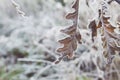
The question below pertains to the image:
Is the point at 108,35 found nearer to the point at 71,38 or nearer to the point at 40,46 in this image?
the point at 71,38

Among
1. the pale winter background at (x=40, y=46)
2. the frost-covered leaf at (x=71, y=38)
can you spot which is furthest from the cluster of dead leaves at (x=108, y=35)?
the pale winter background at (x=40, y=46)

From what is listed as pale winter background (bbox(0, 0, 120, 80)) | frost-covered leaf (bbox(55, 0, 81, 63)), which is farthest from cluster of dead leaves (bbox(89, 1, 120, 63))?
pale winter background (bbox(0, 0, 120, 80))

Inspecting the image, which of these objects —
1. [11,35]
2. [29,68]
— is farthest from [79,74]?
[11,35]

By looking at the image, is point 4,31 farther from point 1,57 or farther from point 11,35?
point 1,57

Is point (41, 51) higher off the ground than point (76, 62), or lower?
higher

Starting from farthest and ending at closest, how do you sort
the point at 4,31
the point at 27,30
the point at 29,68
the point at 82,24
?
the point at 4,31
the point at 27,30
the point at 29,68
the point at 82,24

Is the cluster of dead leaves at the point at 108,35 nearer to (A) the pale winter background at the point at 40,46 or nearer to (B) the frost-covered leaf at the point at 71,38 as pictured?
(B) the frost-covered leaf at the point at 71,38

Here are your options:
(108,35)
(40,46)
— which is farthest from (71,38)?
(40,46)

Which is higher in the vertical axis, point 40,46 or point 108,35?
point 40,46
